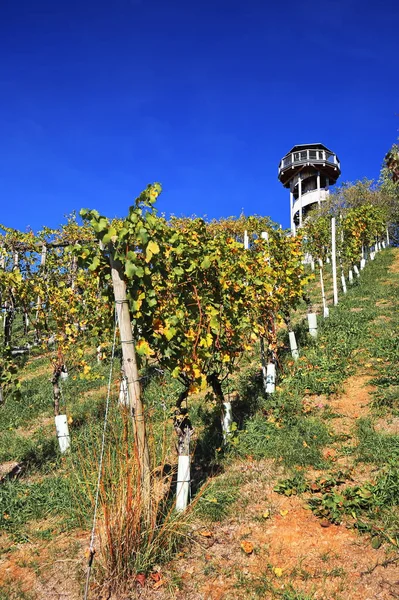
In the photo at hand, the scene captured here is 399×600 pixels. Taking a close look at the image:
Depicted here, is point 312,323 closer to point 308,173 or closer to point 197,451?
point 197,451

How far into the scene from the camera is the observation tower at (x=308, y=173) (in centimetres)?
3725

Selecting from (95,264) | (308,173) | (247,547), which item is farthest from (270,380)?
(308,173)

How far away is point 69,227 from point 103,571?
22344mm

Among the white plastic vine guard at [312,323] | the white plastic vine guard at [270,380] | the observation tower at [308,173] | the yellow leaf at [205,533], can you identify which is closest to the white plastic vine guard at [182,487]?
the yellow leaf at [205,533]

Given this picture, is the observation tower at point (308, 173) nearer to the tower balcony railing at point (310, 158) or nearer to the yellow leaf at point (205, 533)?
the tower balcony railing at point (310, 158)

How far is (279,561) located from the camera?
3686 millimetres

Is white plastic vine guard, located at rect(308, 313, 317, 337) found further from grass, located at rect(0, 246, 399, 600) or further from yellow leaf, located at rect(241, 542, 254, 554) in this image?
yellow leaf, located at rect(241, 542, 254, 554)

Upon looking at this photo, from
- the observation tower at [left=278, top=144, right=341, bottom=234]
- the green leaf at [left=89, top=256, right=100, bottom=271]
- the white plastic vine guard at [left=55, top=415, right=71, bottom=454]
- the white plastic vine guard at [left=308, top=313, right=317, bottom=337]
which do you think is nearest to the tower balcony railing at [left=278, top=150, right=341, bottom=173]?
the observation tower at [left=278, top=144, right=341, bottom=234]

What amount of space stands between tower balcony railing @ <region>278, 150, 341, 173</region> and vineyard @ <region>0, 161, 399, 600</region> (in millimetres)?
31053

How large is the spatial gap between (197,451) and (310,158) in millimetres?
36326

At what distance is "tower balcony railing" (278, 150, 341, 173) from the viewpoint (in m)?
37.2

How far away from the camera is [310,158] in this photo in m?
37.3

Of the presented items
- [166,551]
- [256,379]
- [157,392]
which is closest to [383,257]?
[256,379]

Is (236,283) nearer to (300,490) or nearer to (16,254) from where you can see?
(300,490)
